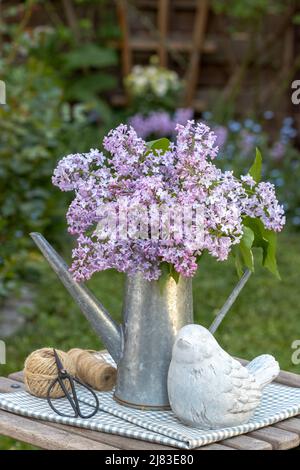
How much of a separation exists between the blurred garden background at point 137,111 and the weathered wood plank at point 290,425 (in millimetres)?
1801

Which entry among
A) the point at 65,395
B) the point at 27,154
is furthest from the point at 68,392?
the point at 27,154

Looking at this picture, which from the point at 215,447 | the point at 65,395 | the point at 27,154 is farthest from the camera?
the point at 27,154

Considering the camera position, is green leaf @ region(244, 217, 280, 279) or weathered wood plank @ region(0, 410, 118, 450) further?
green leaf @ region(244, 217, 280, 279)

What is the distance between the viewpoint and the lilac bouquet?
1692 mm

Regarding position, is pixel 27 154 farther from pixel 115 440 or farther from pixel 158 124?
pixel 115 440

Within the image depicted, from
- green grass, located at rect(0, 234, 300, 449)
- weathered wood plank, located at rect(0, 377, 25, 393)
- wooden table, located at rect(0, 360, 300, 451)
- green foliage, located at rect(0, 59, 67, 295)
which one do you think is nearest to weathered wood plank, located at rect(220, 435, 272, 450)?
wooden table, located at rect(0, 360, 300, 451)

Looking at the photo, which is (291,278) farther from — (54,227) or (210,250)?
(210,250)

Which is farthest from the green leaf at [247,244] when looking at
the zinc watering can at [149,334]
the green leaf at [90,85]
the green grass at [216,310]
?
the green leaf at [90,85]

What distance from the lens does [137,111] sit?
6746mm

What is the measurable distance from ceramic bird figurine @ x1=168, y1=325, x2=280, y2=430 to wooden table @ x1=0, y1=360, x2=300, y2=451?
5 cm

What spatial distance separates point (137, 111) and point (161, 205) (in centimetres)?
512

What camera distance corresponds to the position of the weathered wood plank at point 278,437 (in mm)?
1721

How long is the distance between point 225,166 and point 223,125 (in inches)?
31.4

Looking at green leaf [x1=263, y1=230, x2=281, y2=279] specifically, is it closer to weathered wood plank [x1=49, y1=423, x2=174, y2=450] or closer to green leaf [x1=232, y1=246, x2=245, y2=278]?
green leaf [x1=232, y1=246, x2=245, y2=278]
